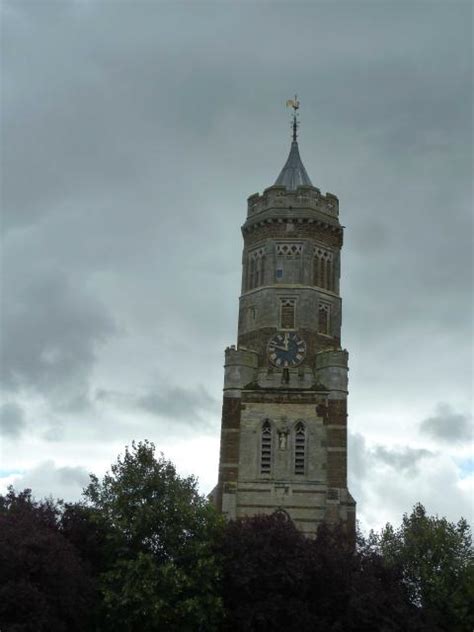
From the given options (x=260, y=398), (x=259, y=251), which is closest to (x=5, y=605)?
(x=260, y=398)

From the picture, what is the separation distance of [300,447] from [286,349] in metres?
7.48

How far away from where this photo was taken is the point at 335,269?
228ft

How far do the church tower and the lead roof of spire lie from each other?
52cm

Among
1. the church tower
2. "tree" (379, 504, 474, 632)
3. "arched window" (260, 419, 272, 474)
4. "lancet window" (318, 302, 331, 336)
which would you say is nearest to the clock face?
the church tower

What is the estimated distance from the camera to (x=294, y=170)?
74.6 m

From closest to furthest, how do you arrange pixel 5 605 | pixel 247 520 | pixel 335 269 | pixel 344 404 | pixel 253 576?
pixel 5 605 < pixel 253 576 < pixel 247 520 < pixel 344 404 < pixel 335 269

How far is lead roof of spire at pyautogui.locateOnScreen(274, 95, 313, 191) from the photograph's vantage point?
2874 inches

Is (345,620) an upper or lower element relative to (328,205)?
lower

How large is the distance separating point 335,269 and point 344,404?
12.1 metres

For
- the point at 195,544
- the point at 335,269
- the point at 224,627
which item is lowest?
the point at 224,627

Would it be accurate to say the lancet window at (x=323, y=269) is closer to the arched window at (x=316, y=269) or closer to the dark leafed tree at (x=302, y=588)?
the arched window at (x=316, y=269)

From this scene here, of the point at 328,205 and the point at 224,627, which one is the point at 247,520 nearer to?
the point at 224,627

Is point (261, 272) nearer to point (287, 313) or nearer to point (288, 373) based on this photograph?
point (287, 313)

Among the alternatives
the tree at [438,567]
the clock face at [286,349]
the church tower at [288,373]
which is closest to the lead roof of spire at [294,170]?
the church tower at [288,373]
